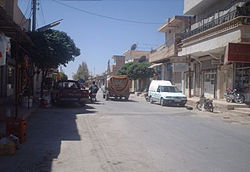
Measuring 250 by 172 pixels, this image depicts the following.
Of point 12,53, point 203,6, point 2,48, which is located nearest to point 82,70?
point 203,6

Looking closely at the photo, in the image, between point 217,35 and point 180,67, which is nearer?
point 217,35

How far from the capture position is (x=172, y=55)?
28.8 metres

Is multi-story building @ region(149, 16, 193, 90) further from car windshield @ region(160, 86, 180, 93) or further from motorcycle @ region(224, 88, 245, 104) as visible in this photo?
motorcycle @ region(224, 88, 245, 104)

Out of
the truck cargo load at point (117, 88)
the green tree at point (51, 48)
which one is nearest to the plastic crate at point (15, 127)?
the green tree at point (51, 48)

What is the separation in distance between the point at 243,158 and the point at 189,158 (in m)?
1.32

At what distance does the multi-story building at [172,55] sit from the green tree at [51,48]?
13.3 m

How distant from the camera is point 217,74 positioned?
77.5 ft

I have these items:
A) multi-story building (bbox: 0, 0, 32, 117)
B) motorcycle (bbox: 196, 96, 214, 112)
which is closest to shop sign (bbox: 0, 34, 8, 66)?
multi-story building (bbox: 0, 0, 32, 117)

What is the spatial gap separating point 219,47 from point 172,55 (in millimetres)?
9925

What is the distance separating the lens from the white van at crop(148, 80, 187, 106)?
21.7 metres

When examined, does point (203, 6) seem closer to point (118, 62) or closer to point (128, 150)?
point (128, 150)

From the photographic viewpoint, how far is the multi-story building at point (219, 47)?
669 inches

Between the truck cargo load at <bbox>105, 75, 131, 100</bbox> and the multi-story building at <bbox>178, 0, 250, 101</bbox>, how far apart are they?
640 cm

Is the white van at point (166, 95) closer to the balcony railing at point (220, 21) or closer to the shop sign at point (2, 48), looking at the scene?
the balcony railing at point (220, 21)
